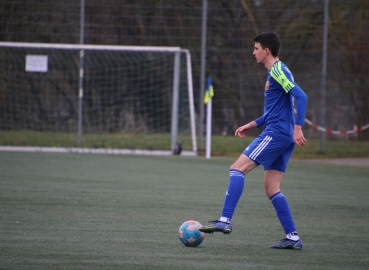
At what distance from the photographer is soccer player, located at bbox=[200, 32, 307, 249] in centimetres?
527

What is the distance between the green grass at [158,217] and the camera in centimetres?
466

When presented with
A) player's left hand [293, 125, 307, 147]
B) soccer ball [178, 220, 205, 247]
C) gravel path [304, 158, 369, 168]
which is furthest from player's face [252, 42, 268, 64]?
gravel path [304, 158, 369, 168]

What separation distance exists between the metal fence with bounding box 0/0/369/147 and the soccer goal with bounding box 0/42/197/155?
482 millimetres

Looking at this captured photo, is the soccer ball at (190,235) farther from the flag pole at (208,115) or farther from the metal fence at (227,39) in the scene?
the metal fence at (227,39)

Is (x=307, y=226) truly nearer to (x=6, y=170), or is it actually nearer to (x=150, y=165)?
(x=6, y=170)

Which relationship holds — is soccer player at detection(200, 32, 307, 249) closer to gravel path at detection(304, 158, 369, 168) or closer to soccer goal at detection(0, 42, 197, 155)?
gravel path at detection(304, 158, 369, 168)

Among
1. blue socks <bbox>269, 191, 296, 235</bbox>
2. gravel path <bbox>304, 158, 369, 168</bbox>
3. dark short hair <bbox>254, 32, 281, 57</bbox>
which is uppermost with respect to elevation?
dark short hair <bbox>254, 32, 281, 57</bbox>

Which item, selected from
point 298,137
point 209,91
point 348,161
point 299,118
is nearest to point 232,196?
point 298,137

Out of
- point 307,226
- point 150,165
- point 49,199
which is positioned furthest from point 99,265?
point 150,165

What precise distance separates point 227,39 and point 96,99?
3.71 m

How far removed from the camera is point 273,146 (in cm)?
532

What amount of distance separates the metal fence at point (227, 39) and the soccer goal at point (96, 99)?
0.48 meters

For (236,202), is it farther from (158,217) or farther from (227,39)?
(227,39)

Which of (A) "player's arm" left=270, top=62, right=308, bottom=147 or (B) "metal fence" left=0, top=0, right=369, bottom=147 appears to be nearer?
(A) "player's arm" left=270, top=62, right=308, bottom=147
